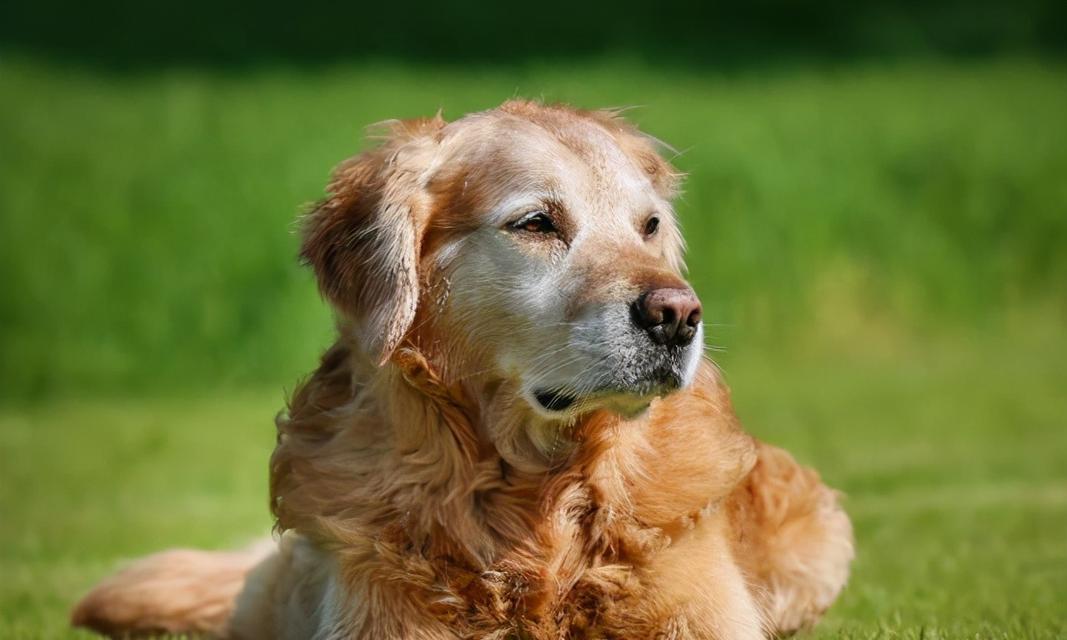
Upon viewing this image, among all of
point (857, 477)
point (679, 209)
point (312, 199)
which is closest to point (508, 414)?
point (857, 477)

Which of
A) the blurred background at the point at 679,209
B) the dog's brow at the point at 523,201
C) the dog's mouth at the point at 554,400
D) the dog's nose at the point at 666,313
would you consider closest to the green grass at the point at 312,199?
the blurred background at the point at 679,209

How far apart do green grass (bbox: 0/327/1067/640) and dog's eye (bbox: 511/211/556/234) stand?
1897 millimetres

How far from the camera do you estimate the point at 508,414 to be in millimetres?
5043

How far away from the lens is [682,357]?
4.73m

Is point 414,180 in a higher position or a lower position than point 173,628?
higher

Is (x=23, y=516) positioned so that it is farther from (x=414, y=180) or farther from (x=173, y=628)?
(x=414, y=180)

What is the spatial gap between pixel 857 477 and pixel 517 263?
746 cm

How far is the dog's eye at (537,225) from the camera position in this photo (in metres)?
5.05

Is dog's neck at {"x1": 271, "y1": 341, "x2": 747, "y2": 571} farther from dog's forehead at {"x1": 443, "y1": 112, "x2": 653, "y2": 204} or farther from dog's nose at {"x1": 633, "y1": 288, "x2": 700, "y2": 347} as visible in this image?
dog's forehead at {"x1": 443, "y1": 112, "x2": 653, "y2": 204}

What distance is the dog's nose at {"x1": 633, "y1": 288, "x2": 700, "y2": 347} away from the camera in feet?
15.1

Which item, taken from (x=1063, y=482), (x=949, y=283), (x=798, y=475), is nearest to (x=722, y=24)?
(x=949, y=283)

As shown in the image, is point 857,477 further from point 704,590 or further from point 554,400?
point 554,400

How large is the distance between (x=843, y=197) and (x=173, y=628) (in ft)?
43.2

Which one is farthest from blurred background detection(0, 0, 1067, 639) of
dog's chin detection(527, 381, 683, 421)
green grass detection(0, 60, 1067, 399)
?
dog's chin detection(527, 381, 683, 421)
